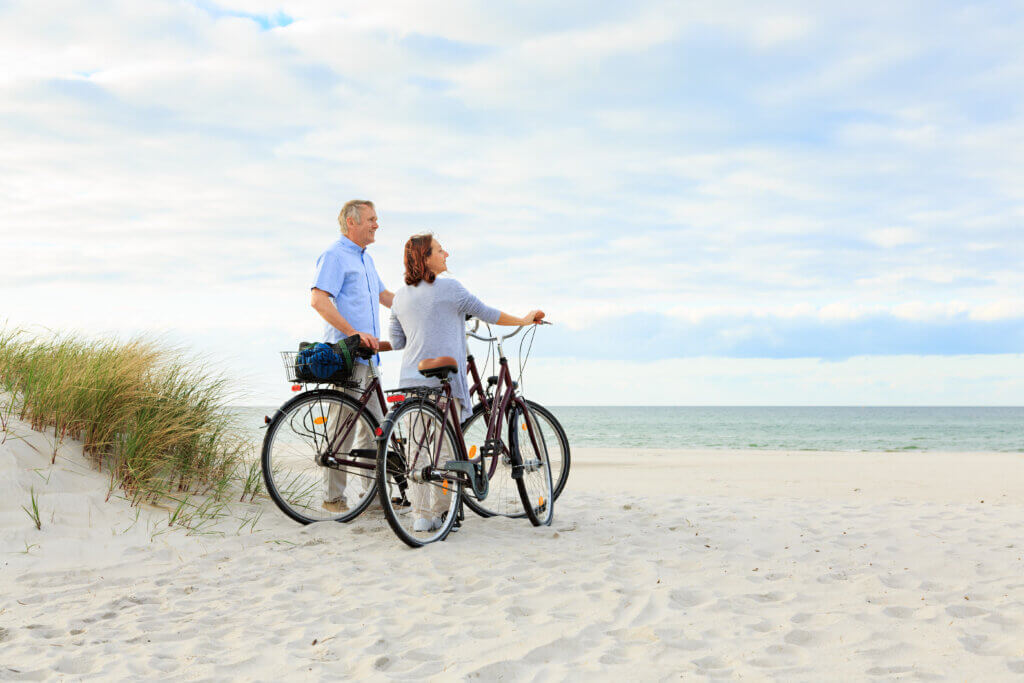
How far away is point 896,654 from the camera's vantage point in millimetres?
3170

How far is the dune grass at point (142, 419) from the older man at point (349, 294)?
1.03 metres

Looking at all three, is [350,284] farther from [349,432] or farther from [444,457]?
[444,457]

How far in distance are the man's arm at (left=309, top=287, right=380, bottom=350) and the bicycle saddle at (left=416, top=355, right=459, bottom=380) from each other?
18.3 inches

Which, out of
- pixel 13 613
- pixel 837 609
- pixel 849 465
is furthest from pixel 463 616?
pixel 849 465

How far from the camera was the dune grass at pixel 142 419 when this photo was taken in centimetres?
545

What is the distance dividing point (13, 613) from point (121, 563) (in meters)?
0.80

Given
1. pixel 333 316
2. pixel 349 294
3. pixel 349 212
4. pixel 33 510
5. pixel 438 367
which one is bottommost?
pixel 33 510

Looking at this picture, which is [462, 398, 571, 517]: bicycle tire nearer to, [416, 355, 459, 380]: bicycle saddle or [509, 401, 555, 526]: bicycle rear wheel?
[509, 401, 555, 526]: bicycle rear wheel

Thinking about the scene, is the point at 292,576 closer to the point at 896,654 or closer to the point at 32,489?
the point at 32,489

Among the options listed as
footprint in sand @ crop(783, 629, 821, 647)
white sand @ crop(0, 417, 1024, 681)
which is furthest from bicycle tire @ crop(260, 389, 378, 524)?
footprint in sand @ crop(783, 629, 821, 647)

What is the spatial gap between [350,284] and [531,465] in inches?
72.5

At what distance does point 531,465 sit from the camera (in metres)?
5.35

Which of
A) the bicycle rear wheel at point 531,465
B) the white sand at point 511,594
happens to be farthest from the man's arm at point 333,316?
the white sand at point 511,594

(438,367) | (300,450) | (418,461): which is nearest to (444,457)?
(418,461)
